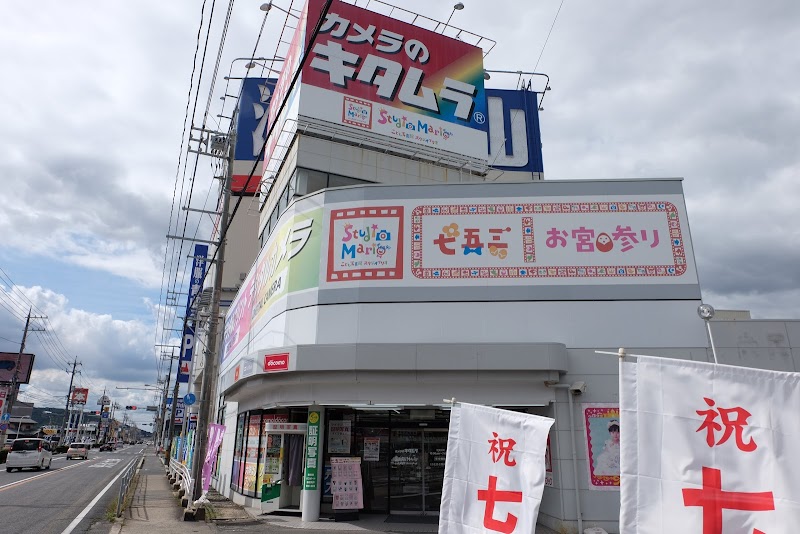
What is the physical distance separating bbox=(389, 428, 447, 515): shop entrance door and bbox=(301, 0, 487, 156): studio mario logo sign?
1149 cm

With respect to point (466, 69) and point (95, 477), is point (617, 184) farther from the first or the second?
point (95, 477)

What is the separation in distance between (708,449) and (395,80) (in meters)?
19.0

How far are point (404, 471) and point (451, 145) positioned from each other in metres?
13.0

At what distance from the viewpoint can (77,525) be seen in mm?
12227

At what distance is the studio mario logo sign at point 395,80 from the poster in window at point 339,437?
1102 cm

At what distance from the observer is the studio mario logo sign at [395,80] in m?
19.2

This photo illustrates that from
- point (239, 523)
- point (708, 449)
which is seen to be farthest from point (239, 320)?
point (708, 449)

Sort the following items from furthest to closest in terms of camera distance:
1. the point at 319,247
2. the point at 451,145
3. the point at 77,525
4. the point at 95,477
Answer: the point at 95,477
the point at 451,145
the point at 319,247
the point at 77,525

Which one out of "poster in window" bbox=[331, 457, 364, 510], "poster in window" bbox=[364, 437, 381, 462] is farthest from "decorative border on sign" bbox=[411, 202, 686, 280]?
"poster in window" bbox=[331, 457, 364, 510]

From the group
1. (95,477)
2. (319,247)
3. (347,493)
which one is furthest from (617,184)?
(95,477)

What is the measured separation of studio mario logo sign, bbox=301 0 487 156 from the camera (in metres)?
19.2

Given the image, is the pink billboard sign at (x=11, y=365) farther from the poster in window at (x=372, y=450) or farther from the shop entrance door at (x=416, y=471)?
the shop entrance door at (x=416, y=471)

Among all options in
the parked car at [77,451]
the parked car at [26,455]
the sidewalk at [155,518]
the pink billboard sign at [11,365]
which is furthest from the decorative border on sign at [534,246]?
the pink billboard sign at [11,365]

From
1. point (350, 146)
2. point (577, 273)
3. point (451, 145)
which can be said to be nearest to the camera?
point (577, 273)
